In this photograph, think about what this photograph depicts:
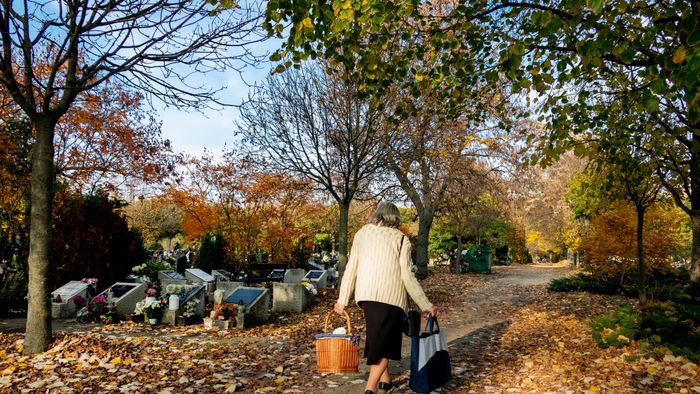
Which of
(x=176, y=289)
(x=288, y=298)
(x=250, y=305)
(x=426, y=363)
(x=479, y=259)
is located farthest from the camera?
(x=479, y=259)

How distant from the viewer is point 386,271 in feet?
14.8

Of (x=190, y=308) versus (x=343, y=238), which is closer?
(x=190, y=308)

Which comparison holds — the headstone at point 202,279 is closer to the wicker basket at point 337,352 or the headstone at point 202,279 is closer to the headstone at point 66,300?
the headstone at point 66,300

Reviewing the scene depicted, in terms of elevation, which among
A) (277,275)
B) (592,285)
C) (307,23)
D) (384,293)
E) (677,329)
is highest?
(307,23)

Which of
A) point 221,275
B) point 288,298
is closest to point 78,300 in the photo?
point 288,298

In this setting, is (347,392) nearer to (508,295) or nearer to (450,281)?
(508,295)

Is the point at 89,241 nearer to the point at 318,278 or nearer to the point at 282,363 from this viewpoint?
the point at 318,278

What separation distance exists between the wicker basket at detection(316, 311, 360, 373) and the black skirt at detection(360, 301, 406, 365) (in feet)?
2.01

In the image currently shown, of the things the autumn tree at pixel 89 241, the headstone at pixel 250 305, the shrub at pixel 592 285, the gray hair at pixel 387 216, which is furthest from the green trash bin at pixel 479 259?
the gray hair at pixel 387 216

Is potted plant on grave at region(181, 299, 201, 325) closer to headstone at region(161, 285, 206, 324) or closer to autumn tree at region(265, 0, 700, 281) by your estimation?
headstone at region(161, 285, 206, 324)

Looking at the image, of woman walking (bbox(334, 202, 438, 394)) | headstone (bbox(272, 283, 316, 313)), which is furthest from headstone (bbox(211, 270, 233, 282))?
woman walking (bbox(334, 202, 438, 394))

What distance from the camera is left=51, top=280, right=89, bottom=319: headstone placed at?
10273 mm

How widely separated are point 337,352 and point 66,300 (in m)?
8.16

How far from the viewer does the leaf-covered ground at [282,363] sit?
209 inches
